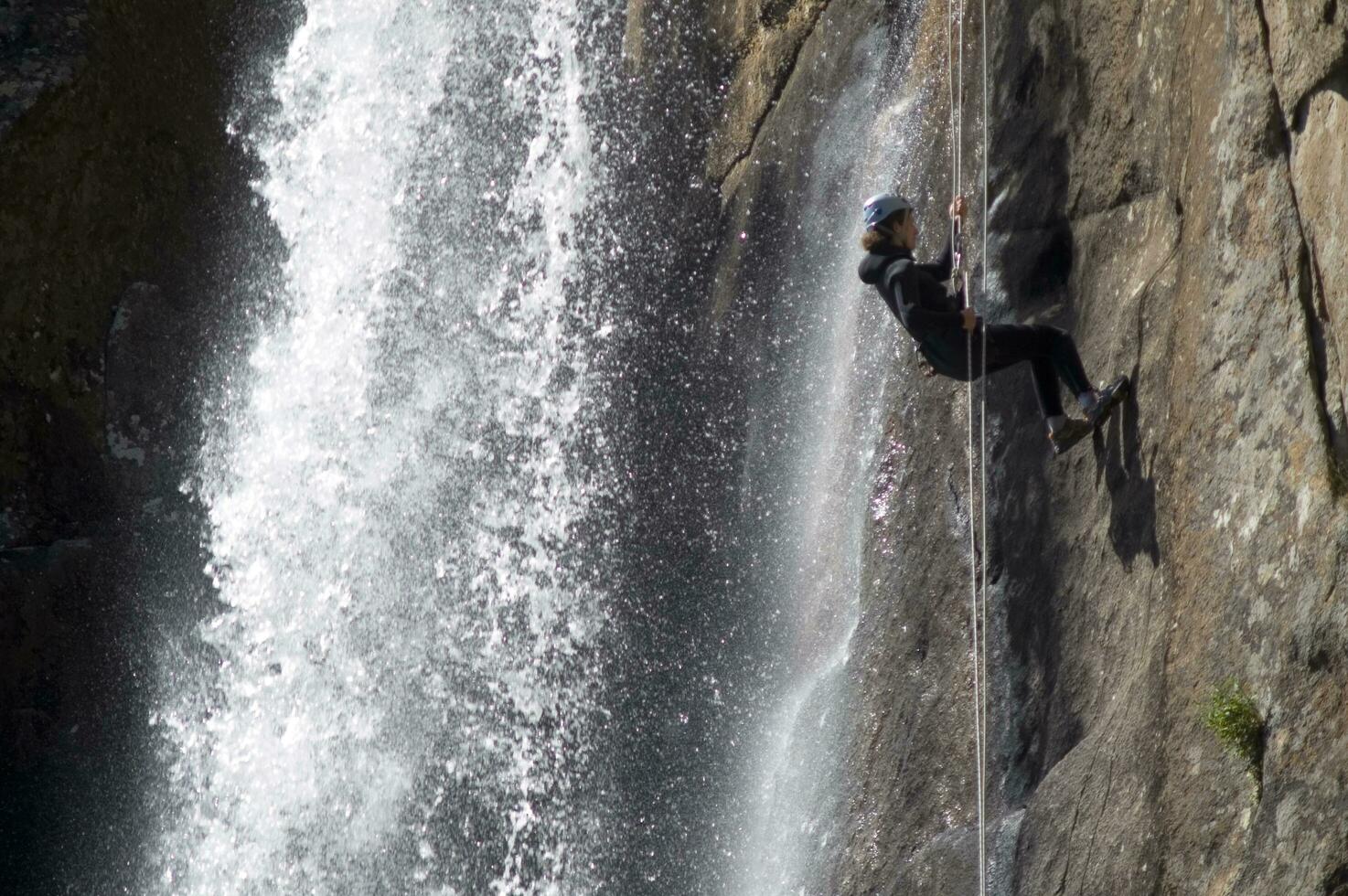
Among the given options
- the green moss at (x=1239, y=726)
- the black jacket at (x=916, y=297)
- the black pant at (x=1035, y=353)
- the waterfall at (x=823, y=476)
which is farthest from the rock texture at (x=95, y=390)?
the green moss at (x=1239, y=726)

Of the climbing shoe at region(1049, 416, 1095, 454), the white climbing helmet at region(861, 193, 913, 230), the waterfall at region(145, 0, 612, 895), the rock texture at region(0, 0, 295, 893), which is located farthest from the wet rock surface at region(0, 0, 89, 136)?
the climbing shoe at region(1049, 416, 1095, 454)

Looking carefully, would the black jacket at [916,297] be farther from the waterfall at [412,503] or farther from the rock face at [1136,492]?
the waterfall at [412,503]

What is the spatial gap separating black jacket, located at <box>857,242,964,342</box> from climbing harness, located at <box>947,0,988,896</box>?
0.33ft

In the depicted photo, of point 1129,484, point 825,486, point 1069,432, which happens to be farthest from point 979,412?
point 825,486

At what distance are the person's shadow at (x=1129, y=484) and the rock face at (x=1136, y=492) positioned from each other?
0.02 m

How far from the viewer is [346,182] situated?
1295 centimetres

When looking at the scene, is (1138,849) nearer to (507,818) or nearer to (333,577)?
(507,818)

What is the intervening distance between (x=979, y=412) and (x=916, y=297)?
1.06 metres

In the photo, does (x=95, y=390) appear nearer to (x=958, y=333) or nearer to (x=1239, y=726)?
(x=958, y=333)

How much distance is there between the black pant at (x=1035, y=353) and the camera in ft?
20.6

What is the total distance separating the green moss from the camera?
4691mm

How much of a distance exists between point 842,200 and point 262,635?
602 cm

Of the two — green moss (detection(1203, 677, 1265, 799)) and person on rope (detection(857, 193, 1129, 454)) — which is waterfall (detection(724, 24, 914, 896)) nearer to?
person on rope (detection(857, 193, 1129, 454))

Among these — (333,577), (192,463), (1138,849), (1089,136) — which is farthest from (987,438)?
(192,463)
